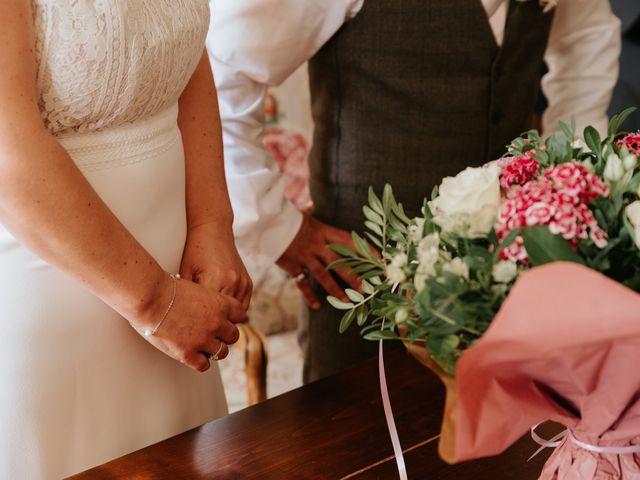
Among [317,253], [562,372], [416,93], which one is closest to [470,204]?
[562,372]

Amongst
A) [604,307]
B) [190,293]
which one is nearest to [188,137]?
[190,293]

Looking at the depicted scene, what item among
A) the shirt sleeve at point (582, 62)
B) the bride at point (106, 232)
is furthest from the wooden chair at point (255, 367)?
the shirt sleeve at point (582, 62)

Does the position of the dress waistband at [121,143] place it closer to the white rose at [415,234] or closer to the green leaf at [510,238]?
the white rose at [415,234]

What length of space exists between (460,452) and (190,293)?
51cm

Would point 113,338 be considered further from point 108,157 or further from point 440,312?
point 440,312

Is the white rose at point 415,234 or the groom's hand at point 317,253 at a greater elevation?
the white rose at point 415,234

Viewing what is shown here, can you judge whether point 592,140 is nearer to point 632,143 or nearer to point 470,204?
point 632,143

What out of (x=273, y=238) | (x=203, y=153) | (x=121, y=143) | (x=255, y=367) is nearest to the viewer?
(x=121, y=143)

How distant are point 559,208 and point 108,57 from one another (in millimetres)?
570

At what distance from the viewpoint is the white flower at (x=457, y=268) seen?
0.68m

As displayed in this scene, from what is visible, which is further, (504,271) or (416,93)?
(416,93)

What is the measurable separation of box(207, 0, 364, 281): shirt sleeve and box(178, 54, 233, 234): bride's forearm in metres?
0.13

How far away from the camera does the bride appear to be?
0.92m

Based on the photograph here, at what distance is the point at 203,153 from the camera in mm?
1245
